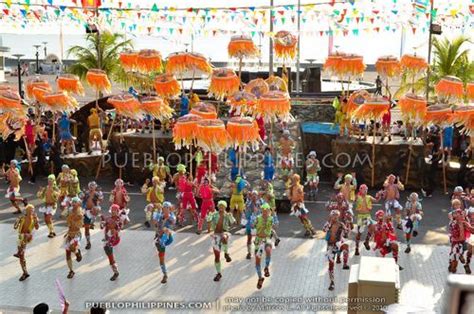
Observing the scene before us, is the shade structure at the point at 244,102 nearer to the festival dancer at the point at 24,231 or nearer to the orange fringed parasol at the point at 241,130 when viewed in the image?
the orange fringed parasol at the point at 241,130

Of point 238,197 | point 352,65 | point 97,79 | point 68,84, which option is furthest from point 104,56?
point 238,197

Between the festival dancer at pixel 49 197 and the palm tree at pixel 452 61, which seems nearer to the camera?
the festival dancer at pixel 49 197

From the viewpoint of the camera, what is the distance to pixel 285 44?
25.2m

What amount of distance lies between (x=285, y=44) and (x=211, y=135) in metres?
9.40

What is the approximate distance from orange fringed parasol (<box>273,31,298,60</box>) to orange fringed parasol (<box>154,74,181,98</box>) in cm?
484

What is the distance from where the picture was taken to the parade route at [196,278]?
12312 millimetres

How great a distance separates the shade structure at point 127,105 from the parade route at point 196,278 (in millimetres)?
5183

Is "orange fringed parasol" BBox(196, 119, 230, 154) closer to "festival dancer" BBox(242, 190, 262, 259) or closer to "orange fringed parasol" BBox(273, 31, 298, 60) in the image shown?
"festival dancer" BBox(242, 190, 262, 259)

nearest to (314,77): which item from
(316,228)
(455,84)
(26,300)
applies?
(455,84)

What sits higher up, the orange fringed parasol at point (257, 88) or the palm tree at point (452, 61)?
the palm tree at point (452, 61)

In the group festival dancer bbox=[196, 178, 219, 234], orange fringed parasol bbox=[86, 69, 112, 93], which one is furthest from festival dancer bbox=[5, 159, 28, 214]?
orange fringed parasol bbox=[86, 69, 112, 93]

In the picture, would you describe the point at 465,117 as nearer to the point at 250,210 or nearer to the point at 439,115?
the point at 439,115

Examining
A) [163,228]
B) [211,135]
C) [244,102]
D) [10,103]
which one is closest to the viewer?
[163,228]

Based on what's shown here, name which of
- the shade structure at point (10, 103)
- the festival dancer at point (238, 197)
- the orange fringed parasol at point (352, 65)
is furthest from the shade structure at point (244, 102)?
the shade structure at point (10, 103)
